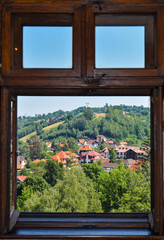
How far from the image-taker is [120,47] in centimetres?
133

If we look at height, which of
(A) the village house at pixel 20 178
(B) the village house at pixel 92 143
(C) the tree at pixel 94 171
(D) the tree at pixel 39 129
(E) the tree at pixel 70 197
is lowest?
(E) the tree at pixel 70 197

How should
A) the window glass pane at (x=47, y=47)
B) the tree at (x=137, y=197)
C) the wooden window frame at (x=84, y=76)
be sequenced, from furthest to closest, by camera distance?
1. the tree at (x=137, y=197)
2. the window glass pane at (x=47, y=47)
3. the wooden window frame at (x=84, y=76)

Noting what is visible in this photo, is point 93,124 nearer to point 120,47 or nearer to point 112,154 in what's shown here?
point 112,154

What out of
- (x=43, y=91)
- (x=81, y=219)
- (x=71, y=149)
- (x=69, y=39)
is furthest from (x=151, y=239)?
(x=69, y=39)

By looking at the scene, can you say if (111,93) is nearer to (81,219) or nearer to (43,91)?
(43,91)

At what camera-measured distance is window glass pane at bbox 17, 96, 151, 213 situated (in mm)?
1398

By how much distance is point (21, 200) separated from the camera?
141cm

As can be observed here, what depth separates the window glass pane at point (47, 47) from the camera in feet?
4.16

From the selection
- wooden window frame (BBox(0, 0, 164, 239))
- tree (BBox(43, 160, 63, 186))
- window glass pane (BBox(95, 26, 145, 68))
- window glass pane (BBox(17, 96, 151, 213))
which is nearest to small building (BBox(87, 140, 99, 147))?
window glass pane (BBox(17, 96, 151, 213))

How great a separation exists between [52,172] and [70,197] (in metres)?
0.19

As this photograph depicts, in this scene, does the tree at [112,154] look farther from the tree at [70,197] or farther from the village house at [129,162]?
the tree at [70,197]

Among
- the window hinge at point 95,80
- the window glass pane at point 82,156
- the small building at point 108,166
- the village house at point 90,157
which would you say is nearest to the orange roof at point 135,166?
the window glass pane at point 82,156

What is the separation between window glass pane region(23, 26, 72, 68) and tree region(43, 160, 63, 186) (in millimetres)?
610

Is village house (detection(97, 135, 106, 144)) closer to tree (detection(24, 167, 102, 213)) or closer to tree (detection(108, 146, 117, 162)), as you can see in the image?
tree (detection(108, 146, 117, 162))
